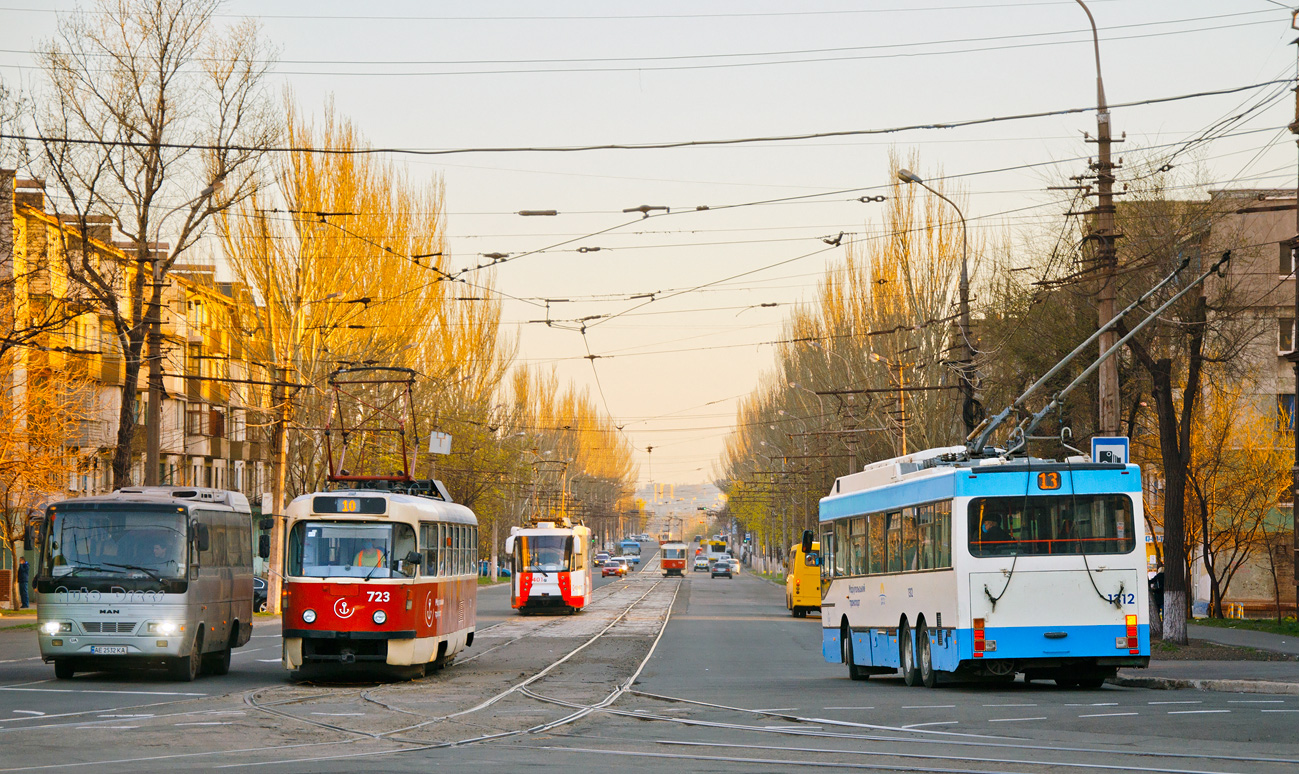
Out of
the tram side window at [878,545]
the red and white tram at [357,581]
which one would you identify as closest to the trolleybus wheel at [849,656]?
the tram side window at [878,545]

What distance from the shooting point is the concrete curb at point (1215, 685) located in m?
17.5

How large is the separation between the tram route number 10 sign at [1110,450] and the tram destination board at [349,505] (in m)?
9.52

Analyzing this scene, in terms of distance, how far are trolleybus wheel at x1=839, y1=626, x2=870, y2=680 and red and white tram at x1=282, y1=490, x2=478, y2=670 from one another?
247 inches

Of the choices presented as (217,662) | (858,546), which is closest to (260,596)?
(217,662)

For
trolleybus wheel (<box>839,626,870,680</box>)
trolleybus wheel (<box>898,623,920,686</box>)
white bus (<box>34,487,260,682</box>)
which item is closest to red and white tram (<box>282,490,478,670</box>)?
white bus (<box>34,487,260,682</box>)

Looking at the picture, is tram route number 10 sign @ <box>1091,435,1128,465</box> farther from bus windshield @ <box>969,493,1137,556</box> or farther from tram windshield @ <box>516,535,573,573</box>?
tram windshield @ <box>516,535,573,573</box>

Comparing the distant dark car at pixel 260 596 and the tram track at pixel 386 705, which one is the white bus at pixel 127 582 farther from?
the distant dark car at pixel 260 596

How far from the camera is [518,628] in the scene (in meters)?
39.2

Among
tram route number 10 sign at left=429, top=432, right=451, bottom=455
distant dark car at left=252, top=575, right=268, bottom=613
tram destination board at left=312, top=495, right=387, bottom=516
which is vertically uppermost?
tram route number 10 sign at left=429, top=432, right=451, bottom=455

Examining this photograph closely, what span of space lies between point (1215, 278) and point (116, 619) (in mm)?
23766

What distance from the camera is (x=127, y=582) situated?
20.9m

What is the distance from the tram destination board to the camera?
20875mm

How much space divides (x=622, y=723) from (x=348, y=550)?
698 centimetres

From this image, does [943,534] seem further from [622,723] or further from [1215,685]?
[622,723]
